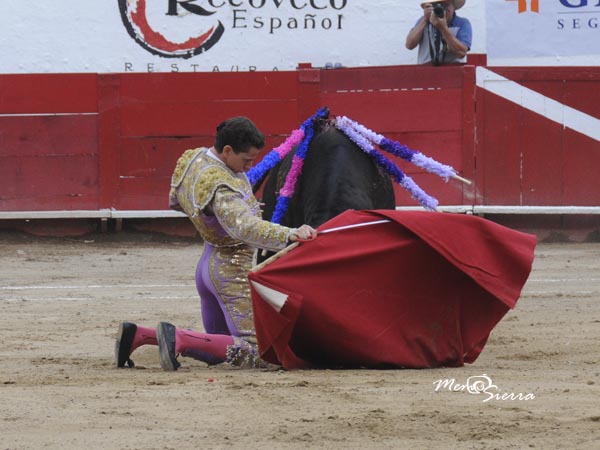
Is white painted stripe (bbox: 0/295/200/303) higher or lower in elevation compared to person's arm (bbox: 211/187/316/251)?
lower

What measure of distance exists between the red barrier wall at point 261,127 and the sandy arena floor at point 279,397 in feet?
10.6

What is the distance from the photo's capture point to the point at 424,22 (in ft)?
30.3

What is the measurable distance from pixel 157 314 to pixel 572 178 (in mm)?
4231

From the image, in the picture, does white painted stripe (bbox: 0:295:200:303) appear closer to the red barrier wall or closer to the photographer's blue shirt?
the red barrier wall

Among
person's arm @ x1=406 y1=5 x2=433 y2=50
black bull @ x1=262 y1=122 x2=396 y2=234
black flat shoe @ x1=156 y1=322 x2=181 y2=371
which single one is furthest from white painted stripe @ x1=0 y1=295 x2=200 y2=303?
person's arm @ x1=406 y1=5 x2=433 y2=50

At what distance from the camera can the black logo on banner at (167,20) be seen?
992cm

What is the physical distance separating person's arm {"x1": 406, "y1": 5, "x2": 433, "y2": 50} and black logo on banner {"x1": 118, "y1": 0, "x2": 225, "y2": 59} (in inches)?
56.6

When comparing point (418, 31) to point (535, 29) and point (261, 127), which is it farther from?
point (261, 127)

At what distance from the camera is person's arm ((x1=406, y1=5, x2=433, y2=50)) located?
919 cm

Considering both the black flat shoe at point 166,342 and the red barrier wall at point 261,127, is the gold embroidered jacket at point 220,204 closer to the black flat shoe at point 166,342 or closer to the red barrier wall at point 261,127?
the black flat shoe at point 166,342

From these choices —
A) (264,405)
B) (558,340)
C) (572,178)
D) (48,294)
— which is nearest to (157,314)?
(48,294)

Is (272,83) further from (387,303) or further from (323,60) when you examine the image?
(387,303)

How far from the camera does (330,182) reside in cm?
496

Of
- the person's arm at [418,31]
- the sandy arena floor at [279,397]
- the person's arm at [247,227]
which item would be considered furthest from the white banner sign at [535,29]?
the person's arm at [247,227]
